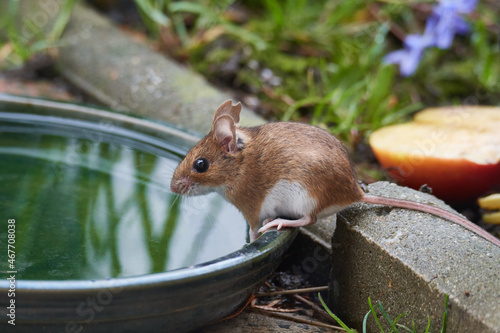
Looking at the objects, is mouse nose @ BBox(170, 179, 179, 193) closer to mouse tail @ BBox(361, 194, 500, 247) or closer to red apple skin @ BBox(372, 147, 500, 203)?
mouse tail @ BBox(361, 194, 500, 247)

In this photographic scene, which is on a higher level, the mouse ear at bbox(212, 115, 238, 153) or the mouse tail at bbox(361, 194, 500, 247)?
the mouse ear at bbox(212, 115, 238, 153)

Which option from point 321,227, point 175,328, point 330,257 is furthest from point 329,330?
point 175,328

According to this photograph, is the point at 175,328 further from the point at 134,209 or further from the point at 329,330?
the point at 134,209

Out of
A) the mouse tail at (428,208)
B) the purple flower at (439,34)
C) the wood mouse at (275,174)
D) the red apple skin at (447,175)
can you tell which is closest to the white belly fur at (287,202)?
the wood mouse at (275,174)

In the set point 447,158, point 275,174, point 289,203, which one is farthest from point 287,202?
point 447,158

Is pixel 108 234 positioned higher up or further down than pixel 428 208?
higher up

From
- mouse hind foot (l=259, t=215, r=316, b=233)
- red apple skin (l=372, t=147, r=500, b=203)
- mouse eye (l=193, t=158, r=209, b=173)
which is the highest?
mouse eye (l=193, t=158, r=209, b=173)

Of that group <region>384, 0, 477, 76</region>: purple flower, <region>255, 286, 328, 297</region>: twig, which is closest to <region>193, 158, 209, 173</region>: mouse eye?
<region>255, 286, 328, 297</region>: twig

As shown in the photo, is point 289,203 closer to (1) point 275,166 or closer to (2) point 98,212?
(1) point 275,166
